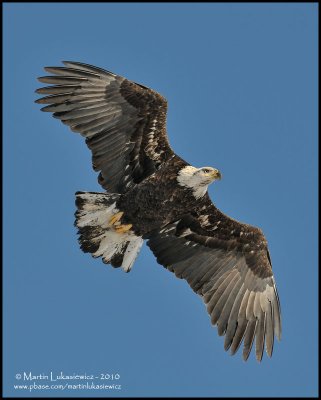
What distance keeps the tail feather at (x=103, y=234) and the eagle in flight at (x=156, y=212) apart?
2 cm

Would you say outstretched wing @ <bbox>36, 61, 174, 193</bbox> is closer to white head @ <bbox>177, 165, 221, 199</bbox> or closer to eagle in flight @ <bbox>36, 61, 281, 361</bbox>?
eagle in flight @ <bbox>36, 61, 281, 361</bbox>

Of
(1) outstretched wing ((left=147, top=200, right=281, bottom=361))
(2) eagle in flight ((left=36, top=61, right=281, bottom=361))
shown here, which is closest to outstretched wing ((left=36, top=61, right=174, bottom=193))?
(2) eagle in flight ((left=36, top=61, right=281, bottom=361))

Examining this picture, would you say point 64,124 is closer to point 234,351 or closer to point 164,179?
point 164,179

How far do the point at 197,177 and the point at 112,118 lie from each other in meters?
1.73

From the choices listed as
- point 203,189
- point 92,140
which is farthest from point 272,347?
point 92,140

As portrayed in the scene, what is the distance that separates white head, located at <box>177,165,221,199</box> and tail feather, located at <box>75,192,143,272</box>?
44.3 inches

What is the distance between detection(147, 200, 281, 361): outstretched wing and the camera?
17188 mm

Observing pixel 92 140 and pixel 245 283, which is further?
pixel 245 283

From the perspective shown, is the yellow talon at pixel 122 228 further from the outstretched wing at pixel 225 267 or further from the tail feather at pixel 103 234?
the outstretched wing at pixel 225 267

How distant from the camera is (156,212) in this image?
54.6ft

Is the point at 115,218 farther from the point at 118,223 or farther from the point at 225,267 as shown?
the point at 225,267

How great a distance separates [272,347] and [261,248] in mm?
1759

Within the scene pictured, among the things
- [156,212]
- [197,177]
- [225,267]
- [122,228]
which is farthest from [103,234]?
[225,267]

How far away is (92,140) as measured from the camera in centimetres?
1653
